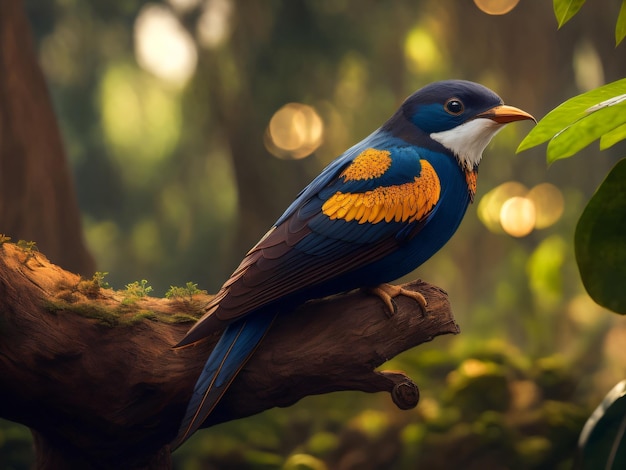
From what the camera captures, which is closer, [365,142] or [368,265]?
[368,265]

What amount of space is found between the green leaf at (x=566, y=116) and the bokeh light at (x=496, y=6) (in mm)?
5062

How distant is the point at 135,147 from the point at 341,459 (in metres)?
3.45

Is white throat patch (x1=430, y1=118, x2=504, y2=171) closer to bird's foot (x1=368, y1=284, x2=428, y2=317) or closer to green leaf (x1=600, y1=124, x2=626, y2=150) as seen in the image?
bird's foot (x1=368, y1=284, x2=428, y2=317)

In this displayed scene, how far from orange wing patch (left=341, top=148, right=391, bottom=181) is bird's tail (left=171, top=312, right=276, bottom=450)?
54cm

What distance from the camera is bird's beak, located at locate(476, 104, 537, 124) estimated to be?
2518mm

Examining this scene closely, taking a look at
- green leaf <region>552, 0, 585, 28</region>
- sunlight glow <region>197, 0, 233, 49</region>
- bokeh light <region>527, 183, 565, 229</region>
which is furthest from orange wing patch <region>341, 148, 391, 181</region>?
A: bokeh light <region>527, 183, 565, 229</region>

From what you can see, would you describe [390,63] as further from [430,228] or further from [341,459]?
[430,228]

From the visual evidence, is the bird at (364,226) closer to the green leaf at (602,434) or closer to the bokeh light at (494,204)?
the green leaf at (602,434)

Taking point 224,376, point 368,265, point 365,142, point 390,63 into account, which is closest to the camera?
point 224,376

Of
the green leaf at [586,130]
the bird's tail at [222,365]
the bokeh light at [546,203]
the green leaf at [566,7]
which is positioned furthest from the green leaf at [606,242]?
the bokeh light at [546,203]

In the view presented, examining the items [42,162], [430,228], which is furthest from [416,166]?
[42,162]

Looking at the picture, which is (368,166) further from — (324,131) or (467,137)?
(324,131)

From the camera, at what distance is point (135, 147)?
22.5 feet

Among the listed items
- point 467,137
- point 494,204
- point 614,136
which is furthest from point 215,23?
point 614,136
